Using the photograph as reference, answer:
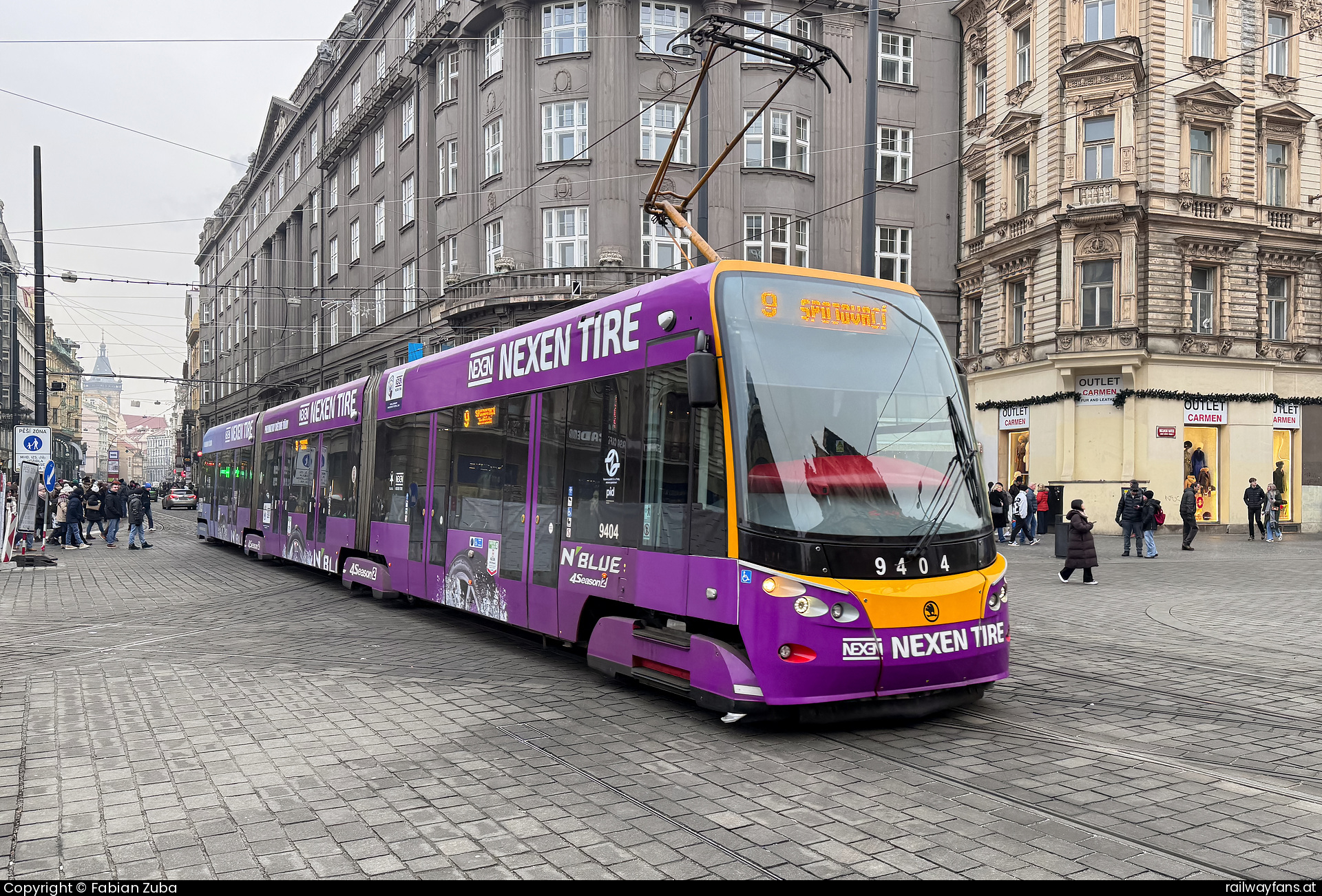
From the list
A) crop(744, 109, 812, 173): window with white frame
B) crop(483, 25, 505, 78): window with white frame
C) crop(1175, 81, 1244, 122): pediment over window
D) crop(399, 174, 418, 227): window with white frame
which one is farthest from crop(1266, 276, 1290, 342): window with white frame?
crop(399, 174, 418, 227): window with white frame

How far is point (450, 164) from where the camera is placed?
3472cm

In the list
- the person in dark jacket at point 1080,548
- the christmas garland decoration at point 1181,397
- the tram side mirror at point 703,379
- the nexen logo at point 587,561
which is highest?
the christmas garland decoration at point 1181,397

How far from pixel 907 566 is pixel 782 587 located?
0.87 m

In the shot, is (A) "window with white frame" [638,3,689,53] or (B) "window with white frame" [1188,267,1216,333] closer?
(B) "window with white frame" [1188,267,1216,333]

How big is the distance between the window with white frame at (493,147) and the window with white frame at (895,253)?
12123 millimetres

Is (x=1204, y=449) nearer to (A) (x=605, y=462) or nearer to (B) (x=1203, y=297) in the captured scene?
(B) (x=1203, y=297)

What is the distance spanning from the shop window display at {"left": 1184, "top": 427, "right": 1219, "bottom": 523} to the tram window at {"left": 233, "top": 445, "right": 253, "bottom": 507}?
24.0 metres

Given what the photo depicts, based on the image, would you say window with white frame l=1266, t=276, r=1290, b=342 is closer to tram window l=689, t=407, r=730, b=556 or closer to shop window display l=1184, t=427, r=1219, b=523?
shop window display l=1184, t=427, r=1219, b=523

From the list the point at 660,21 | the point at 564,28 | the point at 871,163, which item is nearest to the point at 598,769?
the point at 871,163

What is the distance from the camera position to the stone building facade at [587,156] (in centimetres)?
2969

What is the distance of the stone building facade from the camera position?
29688 mm

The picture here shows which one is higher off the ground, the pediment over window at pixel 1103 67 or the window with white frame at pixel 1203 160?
the pediment over window at pixel 1103 67

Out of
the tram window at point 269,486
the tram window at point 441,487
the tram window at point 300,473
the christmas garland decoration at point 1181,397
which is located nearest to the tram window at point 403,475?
the tram window at point 441,487

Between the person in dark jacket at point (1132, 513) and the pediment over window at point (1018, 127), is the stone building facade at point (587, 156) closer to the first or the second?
the pediment over window at point (1018, 127)
